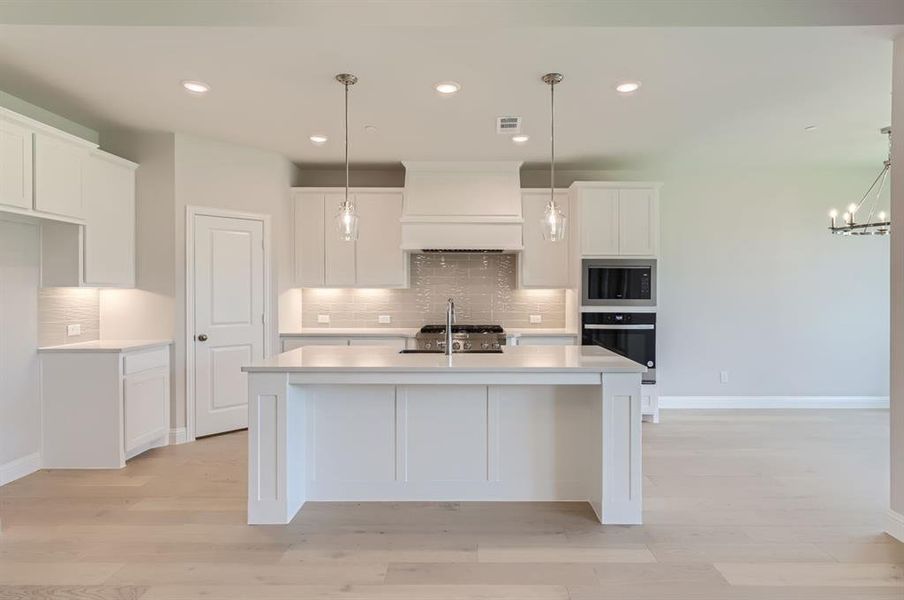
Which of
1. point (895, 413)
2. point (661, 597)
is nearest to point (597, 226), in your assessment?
point (895, 413)

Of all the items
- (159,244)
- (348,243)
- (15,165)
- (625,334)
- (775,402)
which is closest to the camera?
(15,165)

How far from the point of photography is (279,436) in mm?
2781

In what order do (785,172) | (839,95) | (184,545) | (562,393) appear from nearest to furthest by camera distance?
(184,545) → (562,393) → (839,95) → (785,172)

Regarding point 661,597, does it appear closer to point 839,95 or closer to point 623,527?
point 623,527

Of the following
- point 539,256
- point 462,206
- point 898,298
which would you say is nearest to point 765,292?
point 539,256

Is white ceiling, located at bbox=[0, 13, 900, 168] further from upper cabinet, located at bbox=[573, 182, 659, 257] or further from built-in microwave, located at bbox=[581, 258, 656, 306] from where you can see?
built-in microwave, located at bbox=[581, 258, 656, 306]

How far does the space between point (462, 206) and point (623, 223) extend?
5.22 ft

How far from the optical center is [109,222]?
400 centimetres

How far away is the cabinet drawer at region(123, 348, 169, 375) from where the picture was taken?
12.5 feet

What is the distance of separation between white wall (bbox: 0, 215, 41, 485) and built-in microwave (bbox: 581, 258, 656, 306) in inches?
176

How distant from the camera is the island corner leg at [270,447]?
9.12 ft

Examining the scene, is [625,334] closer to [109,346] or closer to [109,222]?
[109,346]

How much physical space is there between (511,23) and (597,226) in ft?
9.19

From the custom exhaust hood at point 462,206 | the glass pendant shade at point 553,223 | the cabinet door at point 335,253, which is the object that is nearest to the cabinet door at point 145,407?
the cabinet door at point 335,253
